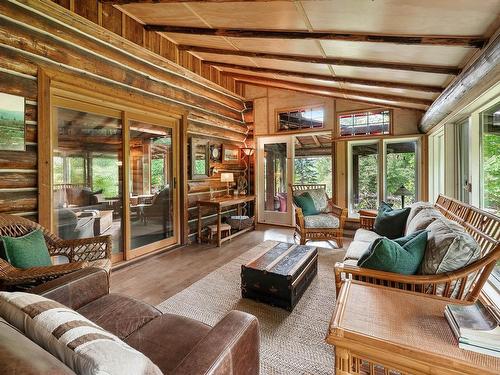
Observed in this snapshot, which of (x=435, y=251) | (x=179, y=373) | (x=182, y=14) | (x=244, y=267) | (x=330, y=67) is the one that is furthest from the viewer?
(x=330, y=67)

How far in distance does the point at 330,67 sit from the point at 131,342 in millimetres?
3921

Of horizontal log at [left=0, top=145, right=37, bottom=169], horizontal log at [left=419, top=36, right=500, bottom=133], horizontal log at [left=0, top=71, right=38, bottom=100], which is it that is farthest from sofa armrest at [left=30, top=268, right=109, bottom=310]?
horizontal log at [left=419, top=36, right=500, bottom=133]

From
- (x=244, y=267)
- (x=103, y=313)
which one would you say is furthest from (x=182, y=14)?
(x=103, y=313)

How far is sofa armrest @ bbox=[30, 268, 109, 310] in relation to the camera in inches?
58.2

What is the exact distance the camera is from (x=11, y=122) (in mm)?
2375

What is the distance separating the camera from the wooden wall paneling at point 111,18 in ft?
10.5

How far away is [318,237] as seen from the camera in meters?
4.27

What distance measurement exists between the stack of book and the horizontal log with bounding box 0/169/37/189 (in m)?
3.47

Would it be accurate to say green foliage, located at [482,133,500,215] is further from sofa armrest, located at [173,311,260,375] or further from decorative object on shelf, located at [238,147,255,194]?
decorative object on shelf, located at [238,147,255,194]

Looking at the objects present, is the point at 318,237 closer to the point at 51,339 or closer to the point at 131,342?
the point at 131,342

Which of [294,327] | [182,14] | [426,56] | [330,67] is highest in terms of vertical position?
[182,14]

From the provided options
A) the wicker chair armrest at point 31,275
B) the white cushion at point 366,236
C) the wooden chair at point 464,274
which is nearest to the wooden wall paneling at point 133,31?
the wicker chair armrest at point 31,275

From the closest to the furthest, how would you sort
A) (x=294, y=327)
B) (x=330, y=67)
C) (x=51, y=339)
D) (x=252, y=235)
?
(x=51, y=339) → (x=294, y=327) → (x=330, y=67) → (x=252, y=235)

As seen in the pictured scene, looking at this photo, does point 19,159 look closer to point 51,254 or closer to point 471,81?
point 51,254
